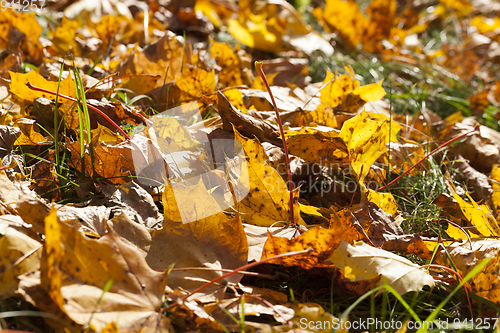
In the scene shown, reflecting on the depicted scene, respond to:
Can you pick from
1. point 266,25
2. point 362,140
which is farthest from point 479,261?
point 266,25

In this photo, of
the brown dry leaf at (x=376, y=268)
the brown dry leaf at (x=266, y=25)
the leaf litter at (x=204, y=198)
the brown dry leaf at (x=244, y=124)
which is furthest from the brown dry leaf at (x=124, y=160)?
the brown dry leaf at (x=266, y=25)

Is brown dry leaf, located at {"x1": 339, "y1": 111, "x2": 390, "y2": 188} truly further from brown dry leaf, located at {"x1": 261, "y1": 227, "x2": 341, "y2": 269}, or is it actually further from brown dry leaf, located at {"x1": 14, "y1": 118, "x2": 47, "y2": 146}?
brown dry leaf, located at {"x1": 14, "y1": 118, "x2": 47, "y2": 146}

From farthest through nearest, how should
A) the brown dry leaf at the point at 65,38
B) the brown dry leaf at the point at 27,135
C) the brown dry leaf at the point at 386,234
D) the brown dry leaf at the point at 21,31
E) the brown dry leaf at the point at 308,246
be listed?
the brown dry leaf at the point at 65,38 → the brown dry leaf at the point at 21,31 → the brown dry leaf at the point at 27,135 → the brown dry leaf at the point at 386,234 → the brown dry leaf at the point at 308,246

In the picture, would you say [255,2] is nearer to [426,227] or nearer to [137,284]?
[426,227]

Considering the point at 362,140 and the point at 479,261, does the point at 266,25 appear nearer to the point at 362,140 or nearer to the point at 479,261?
the point at 362,140

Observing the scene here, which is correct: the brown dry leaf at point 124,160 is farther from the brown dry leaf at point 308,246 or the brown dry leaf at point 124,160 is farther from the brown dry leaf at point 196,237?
the brown dry leaf at point 308,246

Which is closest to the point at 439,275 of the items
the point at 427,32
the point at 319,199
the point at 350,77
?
the point at 319,199

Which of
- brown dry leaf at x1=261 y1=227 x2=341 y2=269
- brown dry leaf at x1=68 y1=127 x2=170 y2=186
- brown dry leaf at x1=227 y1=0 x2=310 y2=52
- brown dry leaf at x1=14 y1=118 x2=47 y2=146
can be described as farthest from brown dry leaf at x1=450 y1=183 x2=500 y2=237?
brown dry leaf at x1=227 y1=0 x2=310 y2=52

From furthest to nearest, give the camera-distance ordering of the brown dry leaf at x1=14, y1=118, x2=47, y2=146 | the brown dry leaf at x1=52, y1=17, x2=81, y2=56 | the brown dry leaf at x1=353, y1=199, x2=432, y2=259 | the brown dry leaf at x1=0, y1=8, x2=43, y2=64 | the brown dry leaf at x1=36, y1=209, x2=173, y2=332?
the brown dry leaf at x1=52, y1=17, x2=81, y2=56, the brown dry leaf at x1=0, y1=8, x2=43, y2=64, the brown dry leaf at x1=14, y1=118, x2=47, y2=146, the brown dry leaf at x1=353, y1=199, x2=432, y2=259, the brown dry leaf at x1=36, y1=209, x2=173, y2=332
